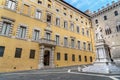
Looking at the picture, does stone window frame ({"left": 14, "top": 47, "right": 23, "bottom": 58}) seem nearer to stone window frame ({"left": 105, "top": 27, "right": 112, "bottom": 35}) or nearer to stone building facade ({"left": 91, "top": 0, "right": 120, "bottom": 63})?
stone building facade ({"left": 91, "top": 0, "right": 120, "bottom": 63})

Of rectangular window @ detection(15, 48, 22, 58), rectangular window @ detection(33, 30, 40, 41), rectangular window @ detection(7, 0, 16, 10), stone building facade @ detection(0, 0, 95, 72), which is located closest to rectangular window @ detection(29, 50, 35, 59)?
stone building facade @ detection(0, 0, 95, 72)

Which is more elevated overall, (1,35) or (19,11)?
(19,11)

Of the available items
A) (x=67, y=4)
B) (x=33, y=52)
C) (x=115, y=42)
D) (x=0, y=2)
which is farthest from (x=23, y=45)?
(x=115, y=42)

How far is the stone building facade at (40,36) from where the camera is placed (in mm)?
15703

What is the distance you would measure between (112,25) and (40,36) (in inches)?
913

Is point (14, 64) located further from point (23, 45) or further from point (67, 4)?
point (67, 4)

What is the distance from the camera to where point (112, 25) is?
31109mm

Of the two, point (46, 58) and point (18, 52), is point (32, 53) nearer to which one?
point (18, 52)

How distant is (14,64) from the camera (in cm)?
1541

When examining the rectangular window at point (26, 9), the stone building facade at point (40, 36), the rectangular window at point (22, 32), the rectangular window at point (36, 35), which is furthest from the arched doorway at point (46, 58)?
the rectangular window at point (26, 9)

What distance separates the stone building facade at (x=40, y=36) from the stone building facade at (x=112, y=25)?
6.75m

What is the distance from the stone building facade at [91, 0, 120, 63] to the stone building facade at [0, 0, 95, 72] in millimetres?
6745

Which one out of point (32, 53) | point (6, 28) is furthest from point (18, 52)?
point (6, 28)

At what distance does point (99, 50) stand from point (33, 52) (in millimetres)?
10957
